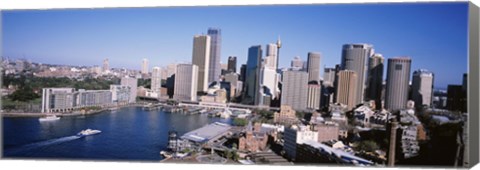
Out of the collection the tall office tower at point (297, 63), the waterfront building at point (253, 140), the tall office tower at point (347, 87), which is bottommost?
the waterfront building at point (253, 140)

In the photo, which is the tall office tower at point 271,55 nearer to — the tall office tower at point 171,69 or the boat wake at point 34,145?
the tall office tower at point 171,69

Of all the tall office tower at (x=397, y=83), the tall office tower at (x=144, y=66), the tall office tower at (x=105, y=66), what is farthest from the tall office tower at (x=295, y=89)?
Result: the tall office tower at (x=105, y=66)

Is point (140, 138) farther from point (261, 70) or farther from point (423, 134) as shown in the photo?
point (423, 134)

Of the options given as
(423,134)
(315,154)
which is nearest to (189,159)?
(315,154)

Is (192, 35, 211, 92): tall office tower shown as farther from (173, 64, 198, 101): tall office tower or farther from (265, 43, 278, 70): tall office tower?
(265, 43, 278, 70): tall office tower

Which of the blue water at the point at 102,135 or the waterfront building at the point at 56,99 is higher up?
the waterfront building at the point at 56,99

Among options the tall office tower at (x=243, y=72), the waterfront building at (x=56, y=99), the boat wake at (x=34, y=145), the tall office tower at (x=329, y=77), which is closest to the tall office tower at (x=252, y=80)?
the tall office tower at (x=243, y=72)

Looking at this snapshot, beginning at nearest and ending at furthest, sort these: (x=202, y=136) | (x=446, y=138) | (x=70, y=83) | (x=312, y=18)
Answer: (x=446, y=138) < (x=312, y=18) < (x=202, y=136) < (x=70, y=83)

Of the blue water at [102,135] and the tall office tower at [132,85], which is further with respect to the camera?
the tall office tower at [132,85]
